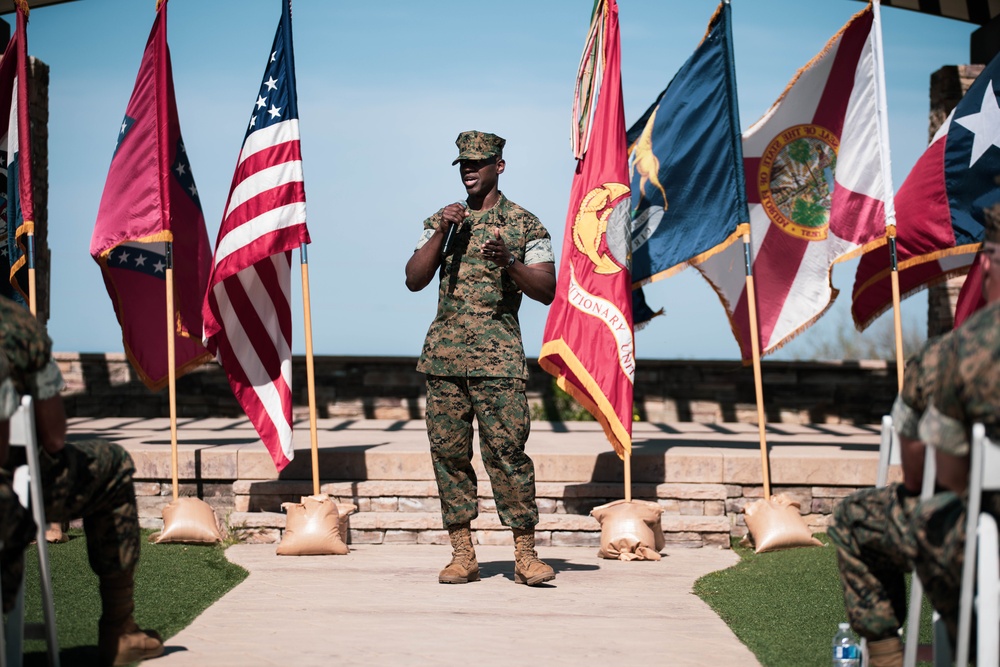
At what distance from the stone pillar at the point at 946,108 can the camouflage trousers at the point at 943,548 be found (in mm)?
10384

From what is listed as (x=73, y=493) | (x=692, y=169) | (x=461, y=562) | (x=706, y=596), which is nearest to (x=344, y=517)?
(x=461, y=562)

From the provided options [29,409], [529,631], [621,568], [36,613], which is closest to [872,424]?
[621,568]

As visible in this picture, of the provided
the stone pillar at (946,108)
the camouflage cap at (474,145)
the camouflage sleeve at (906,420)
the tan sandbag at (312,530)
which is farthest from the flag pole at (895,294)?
the stone pillar at (946,108)

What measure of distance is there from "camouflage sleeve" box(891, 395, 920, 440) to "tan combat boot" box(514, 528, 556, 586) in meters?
2.82

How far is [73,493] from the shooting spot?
3.75 meters

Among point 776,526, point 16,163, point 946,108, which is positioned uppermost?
point 946,108

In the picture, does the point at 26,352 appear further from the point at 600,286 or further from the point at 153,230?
the point at 600,286

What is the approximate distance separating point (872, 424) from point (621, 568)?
281 inches

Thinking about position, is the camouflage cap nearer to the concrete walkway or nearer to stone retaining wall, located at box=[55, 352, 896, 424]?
the concrete walkway

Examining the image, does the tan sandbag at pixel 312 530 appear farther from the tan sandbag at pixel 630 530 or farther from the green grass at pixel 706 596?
the tan sandbag at pixel 630 530

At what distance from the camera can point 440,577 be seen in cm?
594

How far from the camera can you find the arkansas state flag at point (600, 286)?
7.29 m

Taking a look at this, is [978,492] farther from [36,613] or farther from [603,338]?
[603,338]

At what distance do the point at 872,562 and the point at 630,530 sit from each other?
11.5ft
